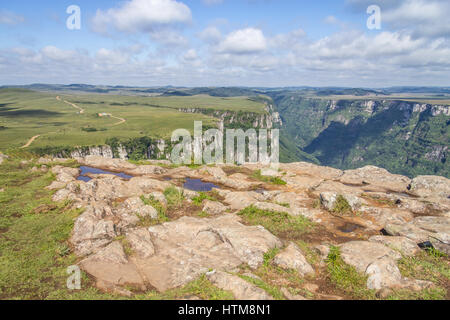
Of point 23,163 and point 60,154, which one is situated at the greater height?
point 23,163

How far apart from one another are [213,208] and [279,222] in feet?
27.2

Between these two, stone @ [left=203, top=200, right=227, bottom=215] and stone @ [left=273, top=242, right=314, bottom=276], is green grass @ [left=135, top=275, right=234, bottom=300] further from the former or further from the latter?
stone @ [left=203, top=200, right=227, bottom=215]

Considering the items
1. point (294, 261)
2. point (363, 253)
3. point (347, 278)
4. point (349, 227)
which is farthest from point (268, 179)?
point (347, 278)

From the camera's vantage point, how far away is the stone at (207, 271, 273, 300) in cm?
1412

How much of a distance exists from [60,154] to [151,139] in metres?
69.2

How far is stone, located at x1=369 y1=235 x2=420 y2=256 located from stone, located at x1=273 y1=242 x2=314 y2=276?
8738 millimetres

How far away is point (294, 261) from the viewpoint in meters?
18.8

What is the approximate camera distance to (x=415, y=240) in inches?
928

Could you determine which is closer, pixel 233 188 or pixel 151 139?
pixel 233 188

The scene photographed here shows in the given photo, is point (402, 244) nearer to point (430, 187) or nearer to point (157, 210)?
point (157, 210)

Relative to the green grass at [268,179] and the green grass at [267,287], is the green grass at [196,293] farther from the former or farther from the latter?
the green grass at [268,179]
